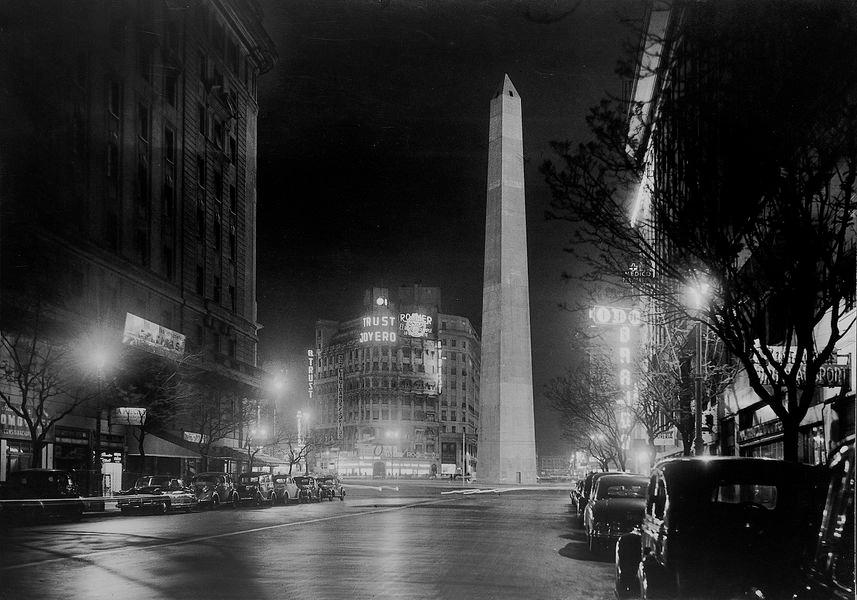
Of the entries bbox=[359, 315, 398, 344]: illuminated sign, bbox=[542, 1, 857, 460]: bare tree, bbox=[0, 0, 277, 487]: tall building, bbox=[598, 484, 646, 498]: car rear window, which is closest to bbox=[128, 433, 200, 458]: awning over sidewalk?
bbox=[0, 0, 277, 487]: tall building

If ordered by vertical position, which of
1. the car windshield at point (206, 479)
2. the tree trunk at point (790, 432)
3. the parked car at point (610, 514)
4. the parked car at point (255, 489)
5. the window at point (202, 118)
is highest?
the window at point (202, 118)

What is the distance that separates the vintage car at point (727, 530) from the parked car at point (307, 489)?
133 ft

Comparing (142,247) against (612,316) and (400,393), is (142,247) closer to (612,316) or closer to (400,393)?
(612,316)

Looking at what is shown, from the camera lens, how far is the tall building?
39125mm

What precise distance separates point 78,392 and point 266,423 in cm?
3698

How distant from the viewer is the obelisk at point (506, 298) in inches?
2835

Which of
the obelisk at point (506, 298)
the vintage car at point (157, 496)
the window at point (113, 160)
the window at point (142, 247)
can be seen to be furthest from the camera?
the obelisk at point (506, 298)

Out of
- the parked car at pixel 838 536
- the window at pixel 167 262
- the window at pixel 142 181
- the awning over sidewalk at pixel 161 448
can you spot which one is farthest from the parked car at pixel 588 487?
the window at pixel 167 262

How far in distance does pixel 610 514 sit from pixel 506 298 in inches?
2134

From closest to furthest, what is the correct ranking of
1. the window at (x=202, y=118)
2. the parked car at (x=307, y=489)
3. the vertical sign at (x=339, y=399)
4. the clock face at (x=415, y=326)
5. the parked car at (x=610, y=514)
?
the parked car at (x=610, y=514) → the parked car at (x=307, y=489) → the window at (x=202, y=118) → the clock face at (x=415, y=326) → the vertical sign at (x=339, y=399)

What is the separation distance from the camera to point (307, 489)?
161ft

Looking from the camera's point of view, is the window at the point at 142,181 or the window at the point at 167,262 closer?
the window at the point at 142,181

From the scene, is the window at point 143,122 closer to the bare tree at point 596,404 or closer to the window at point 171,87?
the window at point 171,87

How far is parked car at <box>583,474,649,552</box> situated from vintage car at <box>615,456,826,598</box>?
1080cm
